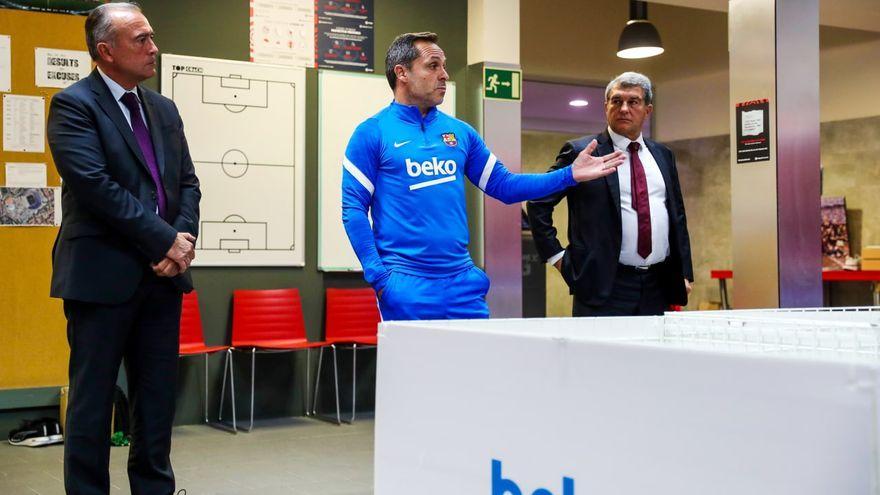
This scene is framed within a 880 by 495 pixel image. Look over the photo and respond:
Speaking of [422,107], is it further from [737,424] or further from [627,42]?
[627,42]

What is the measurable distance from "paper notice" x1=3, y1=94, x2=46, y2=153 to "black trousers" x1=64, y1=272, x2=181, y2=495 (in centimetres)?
299

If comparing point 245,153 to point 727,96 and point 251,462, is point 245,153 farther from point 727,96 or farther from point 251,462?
point 727,96

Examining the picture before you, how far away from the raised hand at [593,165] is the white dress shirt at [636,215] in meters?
0.58

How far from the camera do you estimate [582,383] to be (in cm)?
120

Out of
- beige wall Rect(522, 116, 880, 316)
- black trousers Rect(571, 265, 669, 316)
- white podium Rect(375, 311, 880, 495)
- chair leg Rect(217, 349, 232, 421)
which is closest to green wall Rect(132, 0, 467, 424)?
chair leg Rect(217, 349, 232, 421)

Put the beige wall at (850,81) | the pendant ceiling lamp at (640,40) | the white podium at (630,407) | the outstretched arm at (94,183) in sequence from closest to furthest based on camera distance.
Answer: the white podium at (630,407) → the outstretched arm at (94,183) → the pendant ceiling lamp at (640,40) → the beige wall at (850,81)

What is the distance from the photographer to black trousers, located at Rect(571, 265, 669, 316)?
3414mm

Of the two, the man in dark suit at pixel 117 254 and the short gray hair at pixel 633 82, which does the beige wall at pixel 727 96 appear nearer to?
the short gray hair at pixel 633 82

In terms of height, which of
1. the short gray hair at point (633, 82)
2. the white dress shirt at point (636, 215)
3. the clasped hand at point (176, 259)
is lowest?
the clasped hand at point (176, 259)

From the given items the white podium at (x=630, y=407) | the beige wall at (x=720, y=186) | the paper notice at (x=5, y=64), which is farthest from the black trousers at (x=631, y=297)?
the beige wall at (x=720, y=186)

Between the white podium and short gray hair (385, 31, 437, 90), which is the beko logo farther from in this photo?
the white podium

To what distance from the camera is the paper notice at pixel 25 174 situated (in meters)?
5.59

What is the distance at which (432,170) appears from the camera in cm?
299

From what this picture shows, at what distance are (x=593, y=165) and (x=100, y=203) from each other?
1448 millimetres
